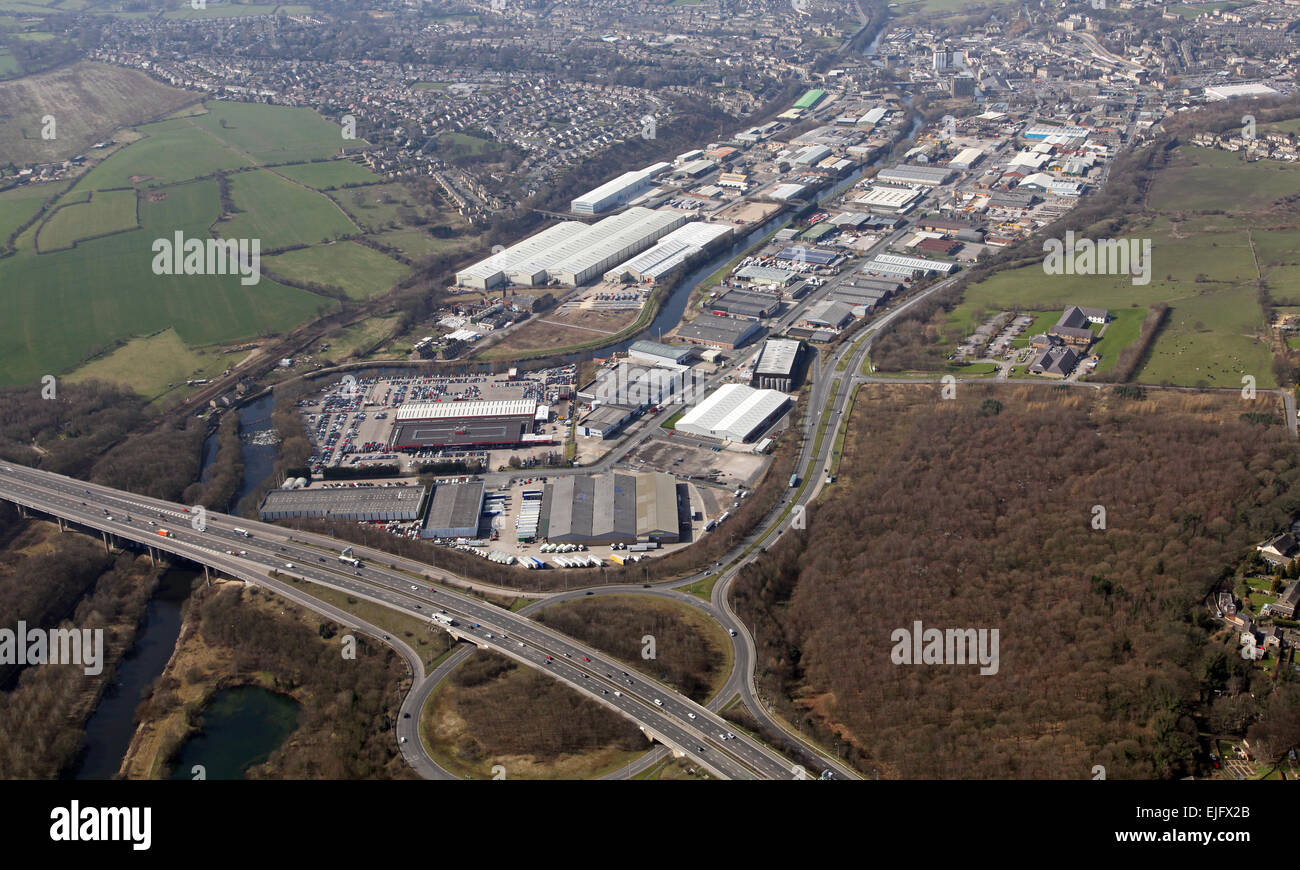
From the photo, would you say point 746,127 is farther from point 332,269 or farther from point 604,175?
point 332,269

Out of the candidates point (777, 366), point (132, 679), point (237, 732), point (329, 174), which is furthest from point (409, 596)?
point (329, 174)

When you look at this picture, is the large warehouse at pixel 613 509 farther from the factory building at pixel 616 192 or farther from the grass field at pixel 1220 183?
the grass field at pixel 1220 183

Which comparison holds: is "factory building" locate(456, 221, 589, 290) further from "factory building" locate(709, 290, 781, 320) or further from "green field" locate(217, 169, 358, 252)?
"green field" locate(217, 169, 358, 252)

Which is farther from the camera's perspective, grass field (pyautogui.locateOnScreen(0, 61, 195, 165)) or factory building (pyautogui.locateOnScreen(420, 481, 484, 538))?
grass field (pyautogui.locateOnScreen(0, 61, 195, 165))

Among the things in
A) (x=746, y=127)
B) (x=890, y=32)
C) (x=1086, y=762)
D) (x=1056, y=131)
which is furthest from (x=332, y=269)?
(x=890, y=32)

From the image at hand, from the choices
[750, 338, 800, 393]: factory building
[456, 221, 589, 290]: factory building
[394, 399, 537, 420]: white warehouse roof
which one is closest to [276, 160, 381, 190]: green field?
[456, 221, 589, 290]: factory building

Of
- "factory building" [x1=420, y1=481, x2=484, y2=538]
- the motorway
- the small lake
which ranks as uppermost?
"factory building" [x1=420, y1=481, x2=484, y2=538]
